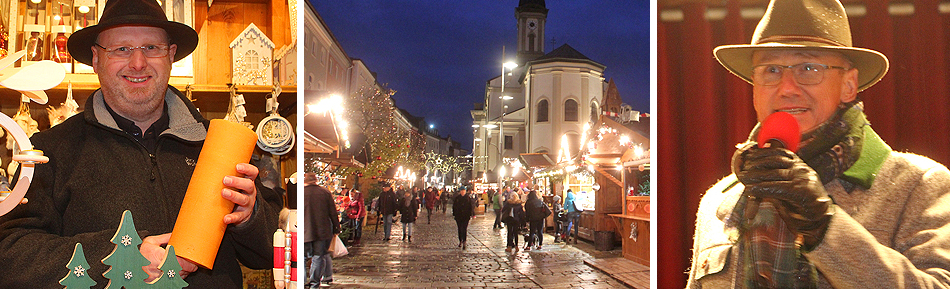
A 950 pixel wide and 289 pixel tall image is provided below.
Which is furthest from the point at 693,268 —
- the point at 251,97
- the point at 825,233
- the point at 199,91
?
the point at 199,91

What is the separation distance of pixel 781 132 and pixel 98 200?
263cm

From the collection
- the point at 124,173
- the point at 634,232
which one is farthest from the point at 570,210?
the point at 124,173

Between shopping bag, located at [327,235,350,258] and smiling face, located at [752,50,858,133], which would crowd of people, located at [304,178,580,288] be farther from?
smiling face, located at [752,50,858,133]

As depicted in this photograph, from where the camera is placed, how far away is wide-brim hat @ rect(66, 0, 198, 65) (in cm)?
164

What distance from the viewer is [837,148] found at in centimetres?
240

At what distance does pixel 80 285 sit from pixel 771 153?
254 centimetres

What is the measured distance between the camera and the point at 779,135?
244 centimetres

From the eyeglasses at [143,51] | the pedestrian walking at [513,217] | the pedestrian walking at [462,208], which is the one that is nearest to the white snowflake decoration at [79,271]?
the eyeglasses at [143,51]

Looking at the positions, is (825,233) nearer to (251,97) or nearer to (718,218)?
(718,218)

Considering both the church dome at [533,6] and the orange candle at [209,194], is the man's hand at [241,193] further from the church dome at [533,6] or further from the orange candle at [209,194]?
the church dome at [533,6]

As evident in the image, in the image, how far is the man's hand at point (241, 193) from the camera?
141 centimetres

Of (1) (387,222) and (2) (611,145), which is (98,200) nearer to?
(2) (611,145)

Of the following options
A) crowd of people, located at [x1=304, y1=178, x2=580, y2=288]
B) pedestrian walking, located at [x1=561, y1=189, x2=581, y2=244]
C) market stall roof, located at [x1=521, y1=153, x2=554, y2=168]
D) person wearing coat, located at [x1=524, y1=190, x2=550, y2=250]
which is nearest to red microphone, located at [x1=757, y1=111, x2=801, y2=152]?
crowd of people, located at [x1=304, y1=178, x2=580, y2=288]

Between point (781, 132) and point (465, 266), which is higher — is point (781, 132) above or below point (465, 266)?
above
